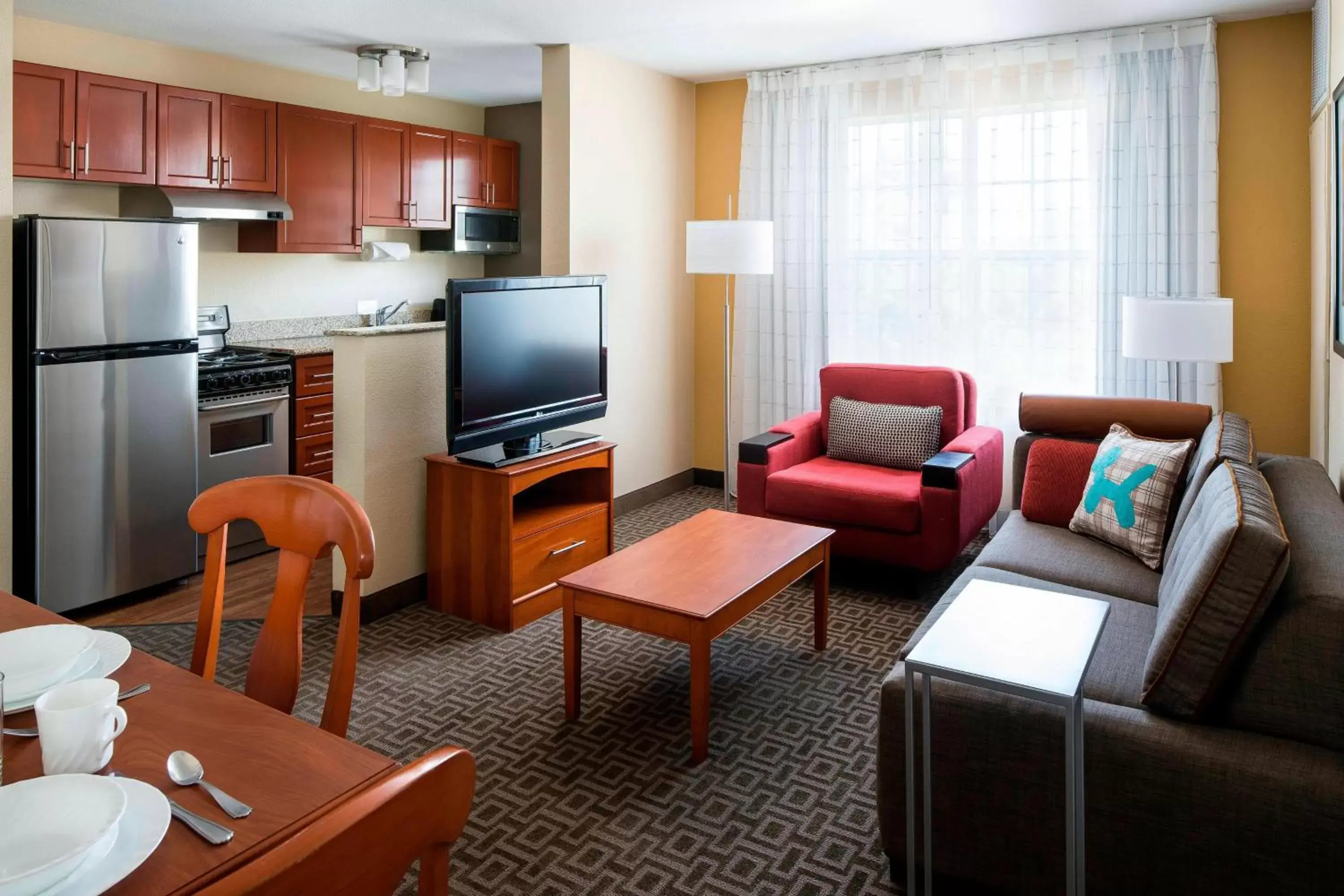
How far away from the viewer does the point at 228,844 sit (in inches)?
41.1

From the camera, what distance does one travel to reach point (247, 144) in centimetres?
502

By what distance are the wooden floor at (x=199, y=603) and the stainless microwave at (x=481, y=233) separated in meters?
2.60

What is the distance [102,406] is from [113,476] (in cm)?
30

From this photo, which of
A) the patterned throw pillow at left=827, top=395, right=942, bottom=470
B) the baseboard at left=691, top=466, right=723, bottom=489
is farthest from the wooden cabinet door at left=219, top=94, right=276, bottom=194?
the patterned throw pillow at left=827, top=395, right=942, bottom=470

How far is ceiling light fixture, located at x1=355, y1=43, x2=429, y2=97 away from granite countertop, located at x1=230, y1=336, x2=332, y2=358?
1.40 meters

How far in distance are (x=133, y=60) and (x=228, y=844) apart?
16.2ft

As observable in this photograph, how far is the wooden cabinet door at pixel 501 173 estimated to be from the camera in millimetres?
6438

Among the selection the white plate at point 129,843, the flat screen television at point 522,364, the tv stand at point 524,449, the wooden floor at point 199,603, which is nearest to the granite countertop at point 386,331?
the flat screen television at point 522,364

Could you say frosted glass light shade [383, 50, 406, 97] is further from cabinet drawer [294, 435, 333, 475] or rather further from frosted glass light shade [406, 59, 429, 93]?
cabinet drawer [294, 435, 333, 475]

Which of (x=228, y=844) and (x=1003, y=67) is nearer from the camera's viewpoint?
(x=228, y=844)

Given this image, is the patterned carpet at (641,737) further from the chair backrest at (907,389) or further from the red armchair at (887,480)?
the chair backrest at (907,389)

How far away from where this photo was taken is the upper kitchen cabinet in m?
5.22

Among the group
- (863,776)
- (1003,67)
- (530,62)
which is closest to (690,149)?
(530,62)

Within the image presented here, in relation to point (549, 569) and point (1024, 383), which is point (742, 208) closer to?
point (1024, 383)
